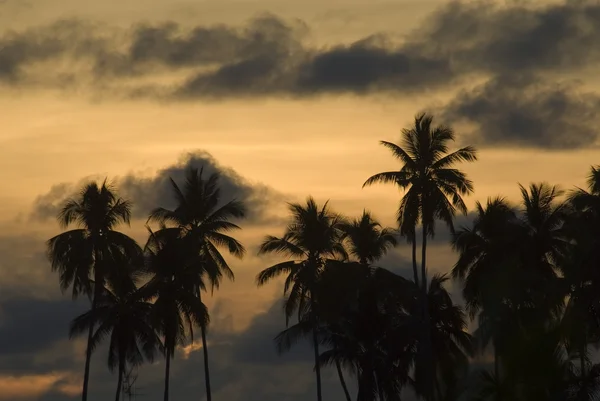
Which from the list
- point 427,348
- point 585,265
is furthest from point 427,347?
point 585,265

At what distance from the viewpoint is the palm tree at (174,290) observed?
8894cm

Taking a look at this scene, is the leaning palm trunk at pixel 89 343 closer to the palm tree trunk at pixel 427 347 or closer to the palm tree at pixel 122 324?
the palm tree at pixel 122 324

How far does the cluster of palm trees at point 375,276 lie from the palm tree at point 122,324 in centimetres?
10

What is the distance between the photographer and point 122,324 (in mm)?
92438

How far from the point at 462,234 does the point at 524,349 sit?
115 feet

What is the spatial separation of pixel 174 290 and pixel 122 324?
5652 millimetres

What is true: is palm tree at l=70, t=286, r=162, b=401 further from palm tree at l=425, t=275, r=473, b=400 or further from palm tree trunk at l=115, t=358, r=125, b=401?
palm tree at l=425, t=275, r=473, b=400

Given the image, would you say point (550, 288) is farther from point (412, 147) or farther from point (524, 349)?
point (524, 349)

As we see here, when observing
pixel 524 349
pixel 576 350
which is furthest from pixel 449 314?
pixel 524 349

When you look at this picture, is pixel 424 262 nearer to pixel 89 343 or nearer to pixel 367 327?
pixel 367 327

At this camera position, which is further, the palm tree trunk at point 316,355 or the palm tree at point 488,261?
the palm tree trunk at point 316,355

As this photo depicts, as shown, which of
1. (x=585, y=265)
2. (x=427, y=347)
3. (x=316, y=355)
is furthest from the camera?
(x=316, y=355)

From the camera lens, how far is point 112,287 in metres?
94.4

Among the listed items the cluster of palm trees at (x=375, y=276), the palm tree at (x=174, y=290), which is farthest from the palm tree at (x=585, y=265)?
the palm tree at (x=174, y=290)
